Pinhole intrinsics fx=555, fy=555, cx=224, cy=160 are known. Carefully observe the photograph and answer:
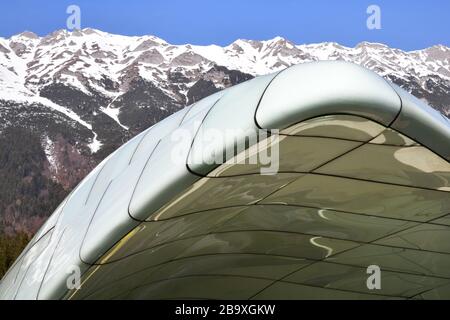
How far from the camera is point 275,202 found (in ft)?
29.6

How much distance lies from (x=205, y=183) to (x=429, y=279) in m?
5.77

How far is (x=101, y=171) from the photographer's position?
11.7 metres

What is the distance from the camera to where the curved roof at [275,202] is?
666 centimetres

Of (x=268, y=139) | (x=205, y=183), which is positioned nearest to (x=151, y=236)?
(x=205, y=183)

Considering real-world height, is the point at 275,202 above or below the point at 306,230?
above

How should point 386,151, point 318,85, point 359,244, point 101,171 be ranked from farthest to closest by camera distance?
point 101,171 → point 359,244 → point 386,151 → point 318,85

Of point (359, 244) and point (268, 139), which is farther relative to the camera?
point (359, 244)

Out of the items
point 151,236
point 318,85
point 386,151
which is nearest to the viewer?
point 318,85

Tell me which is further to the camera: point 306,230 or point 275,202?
point 306,230

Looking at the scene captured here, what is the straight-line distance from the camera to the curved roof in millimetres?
6656

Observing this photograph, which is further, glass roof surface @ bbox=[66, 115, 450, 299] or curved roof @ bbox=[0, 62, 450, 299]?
glass roof surface @ bbox=[66, 115, 450, 299]

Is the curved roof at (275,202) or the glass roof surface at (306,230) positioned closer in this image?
the curved roof at (275,202)
